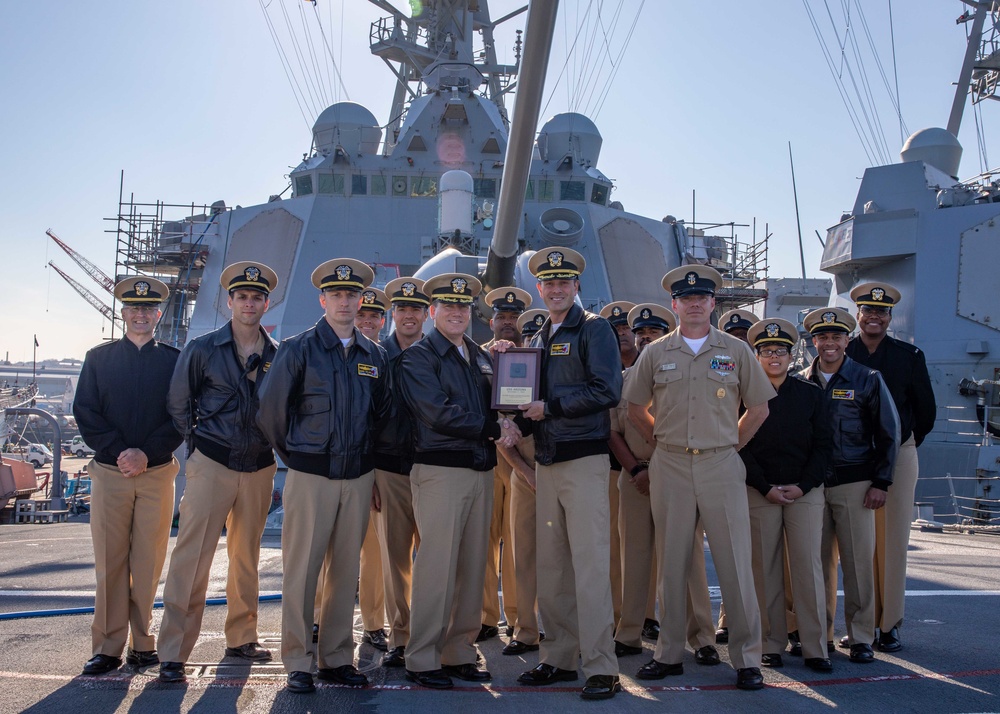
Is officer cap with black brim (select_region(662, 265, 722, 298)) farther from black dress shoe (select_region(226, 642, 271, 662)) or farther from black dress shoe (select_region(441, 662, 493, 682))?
black dress shoe (select_region(226, 642, 271, 662))

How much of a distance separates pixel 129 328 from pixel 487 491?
71.5 inches

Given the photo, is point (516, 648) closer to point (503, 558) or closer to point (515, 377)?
point (503, 558)

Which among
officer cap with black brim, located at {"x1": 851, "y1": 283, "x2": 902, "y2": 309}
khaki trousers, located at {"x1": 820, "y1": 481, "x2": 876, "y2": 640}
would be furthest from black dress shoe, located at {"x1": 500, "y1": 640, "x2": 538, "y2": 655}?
officer cap with black brim, located at {"x1": 851, "y1": 283, "x2": 902, "y2": 309}

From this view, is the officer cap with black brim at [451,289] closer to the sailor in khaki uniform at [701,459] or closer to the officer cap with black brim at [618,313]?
the sailor in khaki uniform at [701,459]

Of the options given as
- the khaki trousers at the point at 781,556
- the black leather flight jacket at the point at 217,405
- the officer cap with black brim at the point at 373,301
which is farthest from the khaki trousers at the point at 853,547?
the black leather flight jacket at the point at 217,405

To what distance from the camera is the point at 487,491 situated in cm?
350

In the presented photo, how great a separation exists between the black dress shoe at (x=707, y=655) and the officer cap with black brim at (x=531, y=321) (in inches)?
77.3

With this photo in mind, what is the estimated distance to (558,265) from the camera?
139 inches

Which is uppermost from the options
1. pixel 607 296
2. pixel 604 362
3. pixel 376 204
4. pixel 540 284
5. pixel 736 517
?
pixel 376 204

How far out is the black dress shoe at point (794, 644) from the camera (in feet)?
12.7

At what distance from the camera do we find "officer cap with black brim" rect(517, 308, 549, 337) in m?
4.84

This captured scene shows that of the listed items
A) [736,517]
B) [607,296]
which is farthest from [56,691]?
[607,296]

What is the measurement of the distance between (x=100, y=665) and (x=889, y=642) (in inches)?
137

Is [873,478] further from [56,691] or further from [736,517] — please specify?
[56,691]
